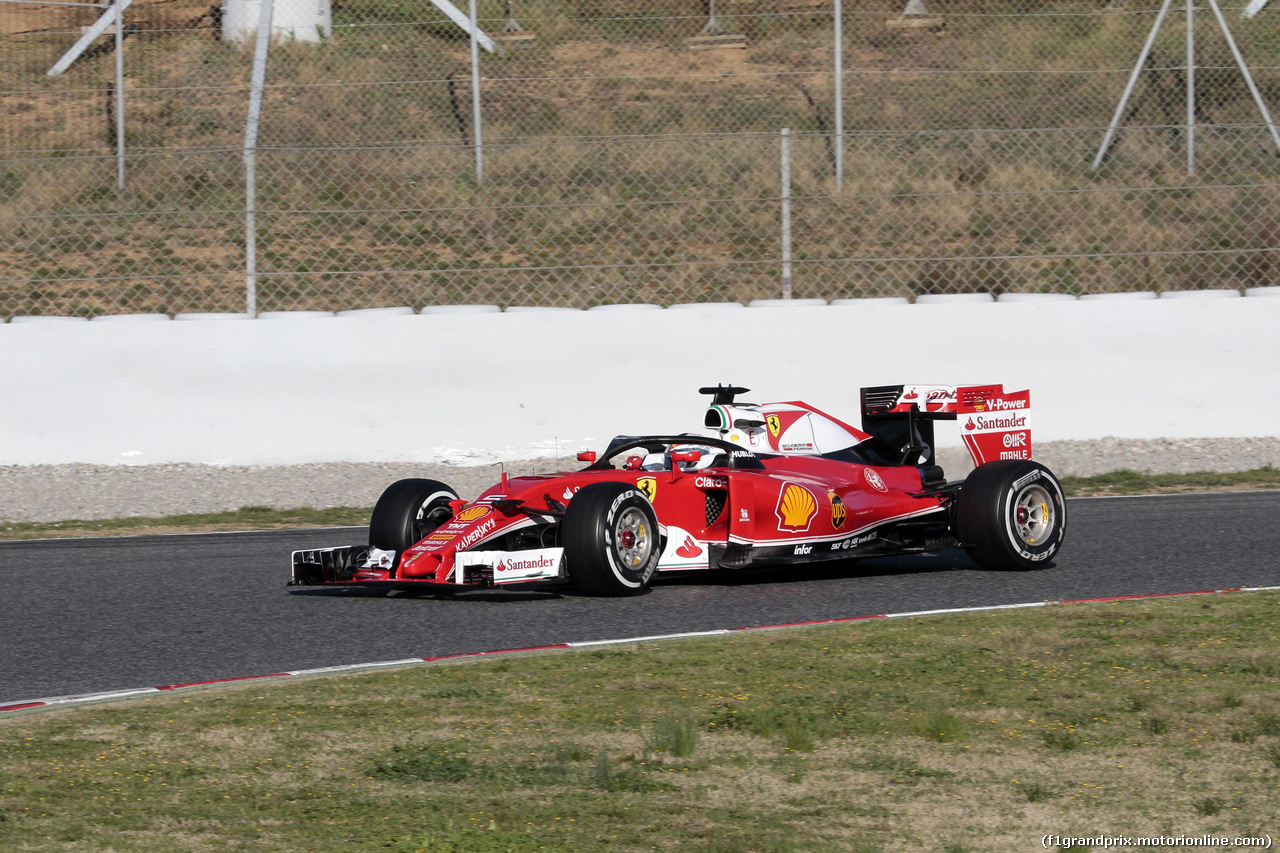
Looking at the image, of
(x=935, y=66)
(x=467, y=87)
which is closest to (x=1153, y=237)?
(x=935, y=66)

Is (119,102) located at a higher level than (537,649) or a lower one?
higher

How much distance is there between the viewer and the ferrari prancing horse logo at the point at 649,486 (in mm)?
7832

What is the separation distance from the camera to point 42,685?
18.9 ft

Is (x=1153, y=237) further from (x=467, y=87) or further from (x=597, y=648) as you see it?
(x=597, y=648)

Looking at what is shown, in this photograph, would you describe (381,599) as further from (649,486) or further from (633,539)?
(649,486)

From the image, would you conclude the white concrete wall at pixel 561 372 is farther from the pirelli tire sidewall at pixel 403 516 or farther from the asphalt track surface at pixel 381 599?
the pirelli tire sidewall at pixel 403 516

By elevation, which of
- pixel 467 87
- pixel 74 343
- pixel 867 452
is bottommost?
pixel 867 452

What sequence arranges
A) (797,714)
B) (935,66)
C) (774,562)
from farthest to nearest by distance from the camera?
1. (935,66)
2. (774,562)
3. (797,714)

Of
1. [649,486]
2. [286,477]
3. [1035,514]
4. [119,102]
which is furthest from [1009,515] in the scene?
[119,102]

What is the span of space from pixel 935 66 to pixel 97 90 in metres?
9.00

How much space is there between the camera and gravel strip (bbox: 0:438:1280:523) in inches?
446

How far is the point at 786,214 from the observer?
13.4 metres

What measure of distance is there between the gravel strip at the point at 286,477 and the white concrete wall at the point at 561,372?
11 cm

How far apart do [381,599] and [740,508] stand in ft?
5.85
